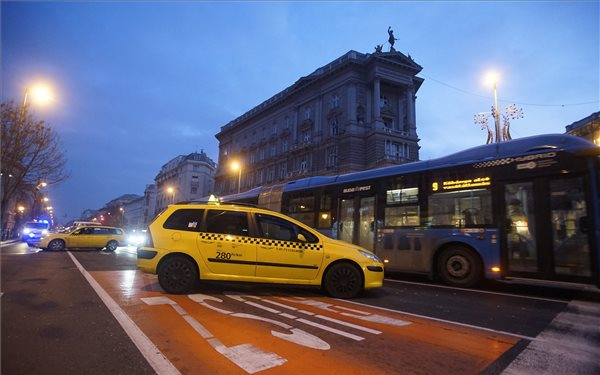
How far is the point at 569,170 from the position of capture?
286 inches

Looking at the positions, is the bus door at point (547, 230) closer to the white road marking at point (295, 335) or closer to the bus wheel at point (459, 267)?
the bus wheel at point (459, 267)

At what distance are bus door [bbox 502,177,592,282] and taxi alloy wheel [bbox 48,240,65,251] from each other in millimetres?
22327

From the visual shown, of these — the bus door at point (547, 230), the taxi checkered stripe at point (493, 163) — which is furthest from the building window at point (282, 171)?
the bus door at point (547, 230)

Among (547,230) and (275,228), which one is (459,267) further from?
(275,228)

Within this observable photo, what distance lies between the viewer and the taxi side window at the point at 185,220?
684 cm

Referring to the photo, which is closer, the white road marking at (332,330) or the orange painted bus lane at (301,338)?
the orange painted bus lane at (301,338)

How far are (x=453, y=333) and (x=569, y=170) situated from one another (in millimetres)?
5333

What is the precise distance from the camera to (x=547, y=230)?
289 inches

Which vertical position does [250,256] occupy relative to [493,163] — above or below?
below

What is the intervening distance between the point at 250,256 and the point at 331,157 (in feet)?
145

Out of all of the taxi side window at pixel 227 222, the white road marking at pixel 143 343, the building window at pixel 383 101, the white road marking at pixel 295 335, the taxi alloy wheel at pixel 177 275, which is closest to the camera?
the white road marking at pixel 143 343

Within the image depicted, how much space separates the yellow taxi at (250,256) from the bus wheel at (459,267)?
2.87 metres

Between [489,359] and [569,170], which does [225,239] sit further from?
[569,170]

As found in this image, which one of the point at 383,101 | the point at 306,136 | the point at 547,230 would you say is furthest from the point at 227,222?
the point at 306,136
